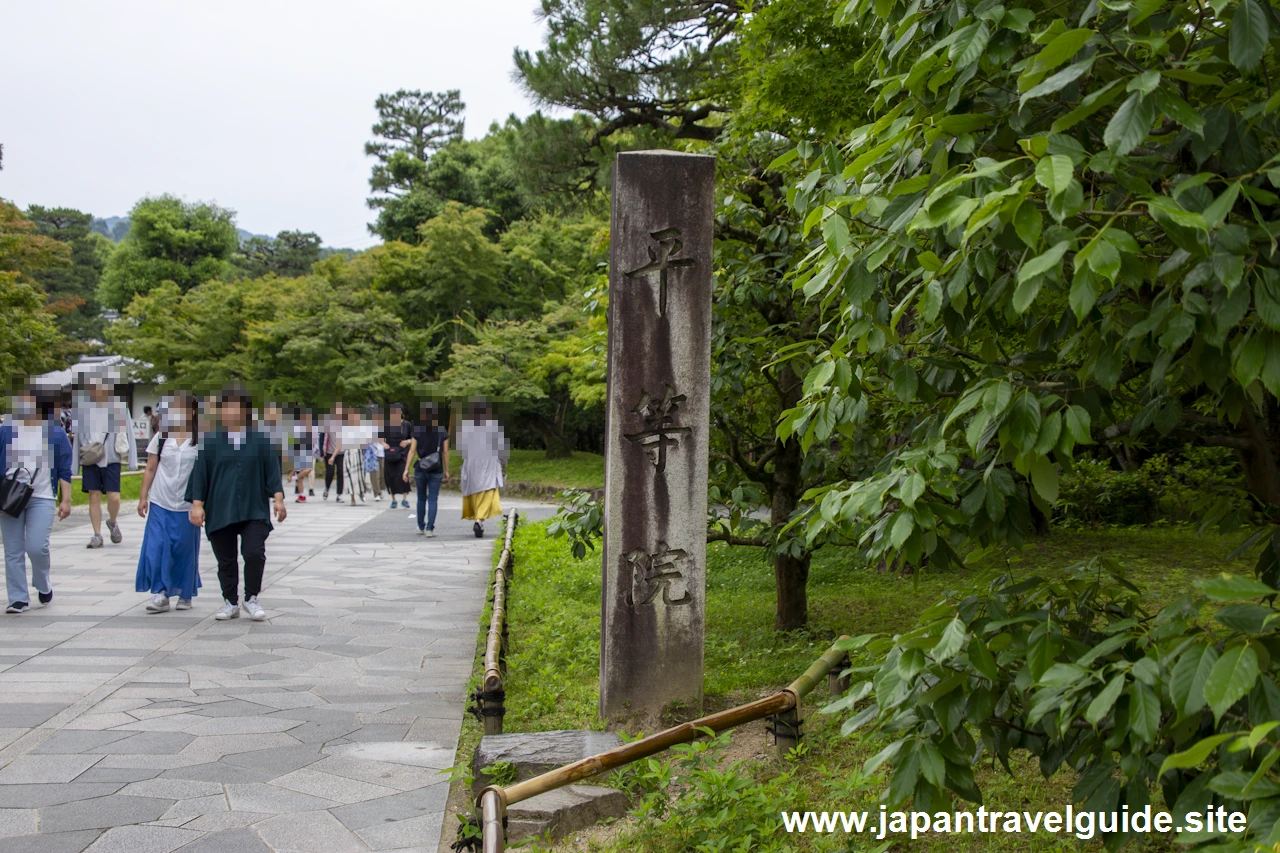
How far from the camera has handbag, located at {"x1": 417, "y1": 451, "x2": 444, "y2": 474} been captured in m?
15.5

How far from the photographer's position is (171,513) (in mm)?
9000

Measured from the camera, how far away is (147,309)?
123ft

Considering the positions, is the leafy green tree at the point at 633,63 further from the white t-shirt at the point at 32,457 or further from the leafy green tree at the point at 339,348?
the leafy green tree at the point at 339,348

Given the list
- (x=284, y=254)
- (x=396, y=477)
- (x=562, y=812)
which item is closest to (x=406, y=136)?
(x=284, y=254)

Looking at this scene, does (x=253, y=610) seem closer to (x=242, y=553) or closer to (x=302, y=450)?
(x=242, y=553)

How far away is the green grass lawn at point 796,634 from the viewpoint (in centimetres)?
431

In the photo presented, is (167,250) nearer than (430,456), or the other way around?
(430,456)

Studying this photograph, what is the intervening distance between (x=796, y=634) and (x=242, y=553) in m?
4.76

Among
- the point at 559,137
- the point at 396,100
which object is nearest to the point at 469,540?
the point at 559,137

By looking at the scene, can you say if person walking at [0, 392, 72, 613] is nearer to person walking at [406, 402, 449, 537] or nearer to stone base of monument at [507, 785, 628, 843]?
stone base of monument at [507, 785, 628, 843]

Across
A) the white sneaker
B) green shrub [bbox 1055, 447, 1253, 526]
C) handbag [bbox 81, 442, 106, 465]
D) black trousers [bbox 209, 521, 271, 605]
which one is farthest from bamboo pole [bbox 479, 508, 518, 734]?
green shrub [bbox 1055, 447, 1253, 526]

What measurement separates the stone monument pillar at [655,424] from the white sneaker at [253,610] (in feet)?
15.5

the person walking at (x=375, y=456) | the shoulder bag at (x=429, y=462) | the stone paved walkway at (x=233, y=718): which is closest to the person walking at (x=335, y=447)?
the person walking at (x=375, y=456)

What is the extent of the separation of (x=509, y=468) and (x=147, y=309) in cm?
1670
